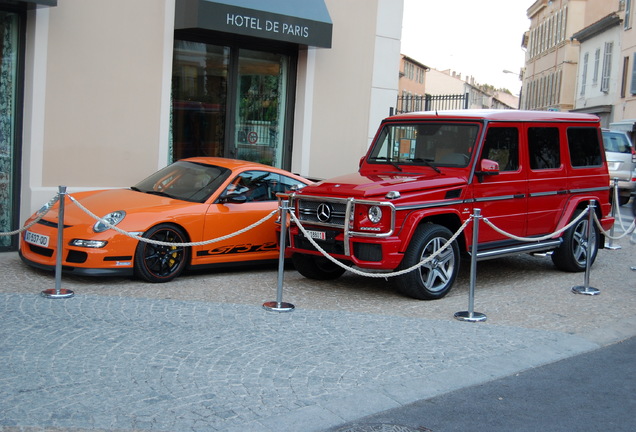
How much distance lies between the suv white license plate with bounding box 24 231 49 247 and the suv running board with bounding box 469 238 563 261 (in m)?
4.87

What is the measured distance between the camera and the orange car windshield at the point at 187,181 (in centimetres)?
935

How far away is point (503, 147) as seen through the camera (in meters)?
9.43

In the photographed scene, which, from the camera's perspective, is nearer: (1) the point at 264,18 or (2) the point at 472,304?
(2) the point at 472,304

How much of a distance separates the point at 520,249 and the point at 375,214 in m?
2.48

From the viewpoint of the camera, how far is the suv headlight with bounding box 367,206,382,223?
8.05 m

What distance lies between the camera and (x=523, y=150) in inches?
380

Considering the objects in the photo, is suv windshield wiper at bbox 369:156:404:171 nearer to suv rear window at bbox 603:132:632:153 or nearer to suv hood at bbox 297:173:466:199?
suv hood at bbox 297:173:466:199

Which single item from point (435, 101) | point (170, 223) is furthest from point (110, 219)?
point (435, 101)

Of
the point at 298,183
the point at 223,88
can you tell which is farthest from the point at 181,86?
the point at 298,183

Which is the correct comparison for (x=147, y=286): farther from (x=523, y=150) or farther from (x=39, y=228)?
(x=523, y=150)

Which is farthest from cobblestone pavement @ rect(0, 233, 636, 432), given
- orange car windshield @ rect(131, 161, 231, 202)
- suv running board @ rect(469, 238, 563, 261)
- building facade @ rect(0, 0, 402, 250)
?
building facade @ rect(0, 0, 402, 250)

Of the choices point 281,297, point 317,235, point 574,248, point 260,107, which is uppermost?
point 260,107

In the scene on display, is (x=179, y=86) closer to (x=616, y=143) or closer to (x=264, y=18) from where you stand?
(x=264, y=18)

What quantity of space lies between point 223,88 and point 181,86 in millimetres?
839
